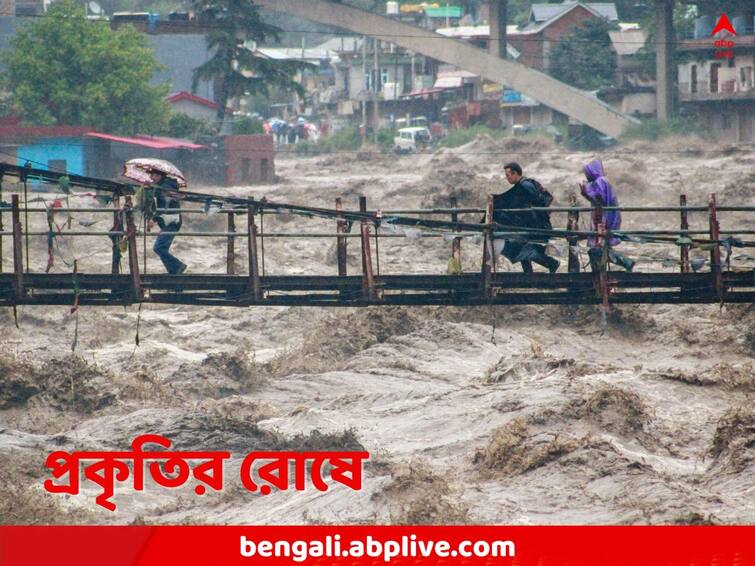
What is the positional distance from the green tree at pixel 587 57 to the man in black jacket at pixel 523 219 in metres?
54.1

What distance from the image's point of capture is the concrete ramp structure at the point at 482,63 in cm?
6091

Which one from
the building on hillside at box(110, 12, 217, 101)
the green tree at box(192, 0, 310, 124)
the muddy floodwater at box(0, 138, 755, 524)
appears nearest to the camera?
the muddy floodwater at box(0, 138, 755, 524)

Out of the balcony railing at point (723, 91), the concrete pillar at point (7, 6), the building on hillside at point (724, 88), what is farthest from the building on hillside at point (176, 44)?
the balcony railing at point (723, 91)

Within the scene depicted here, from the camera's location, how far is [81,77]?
163 ft

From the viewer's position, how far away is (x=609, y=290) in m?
17.6

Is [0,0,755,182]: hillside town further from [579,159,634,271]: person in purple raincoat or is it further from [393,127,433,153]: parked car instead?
[579,159,634,271]: person in purple raincoat

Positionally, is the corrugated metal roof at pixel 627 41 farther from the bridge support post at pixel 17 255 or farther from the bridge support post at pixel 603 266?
the bridge support post at pixel 17 255

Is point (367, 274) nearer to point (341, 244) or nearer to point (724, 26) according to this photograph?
point (341, 244)

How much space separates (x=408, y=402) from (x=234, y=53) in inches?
1484

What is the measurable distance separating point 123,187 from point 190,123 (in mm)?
36844

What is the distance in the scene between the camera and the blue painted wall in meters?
48.1

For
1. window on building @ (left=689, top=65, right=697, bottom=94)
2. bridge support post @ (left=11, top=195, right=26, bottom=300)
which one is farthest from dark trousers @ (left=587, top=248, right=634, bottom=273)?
window on building @ (left=689, top=65, right=697, bottom=94)

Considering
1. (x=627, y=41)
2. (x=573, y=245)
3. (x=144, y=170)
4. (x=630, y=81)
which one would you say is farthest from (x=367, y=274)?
(x=627, y=41)

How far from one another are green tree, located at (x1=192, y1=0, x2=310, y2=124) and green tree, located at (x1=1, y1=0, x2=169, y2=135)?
7.49 m
